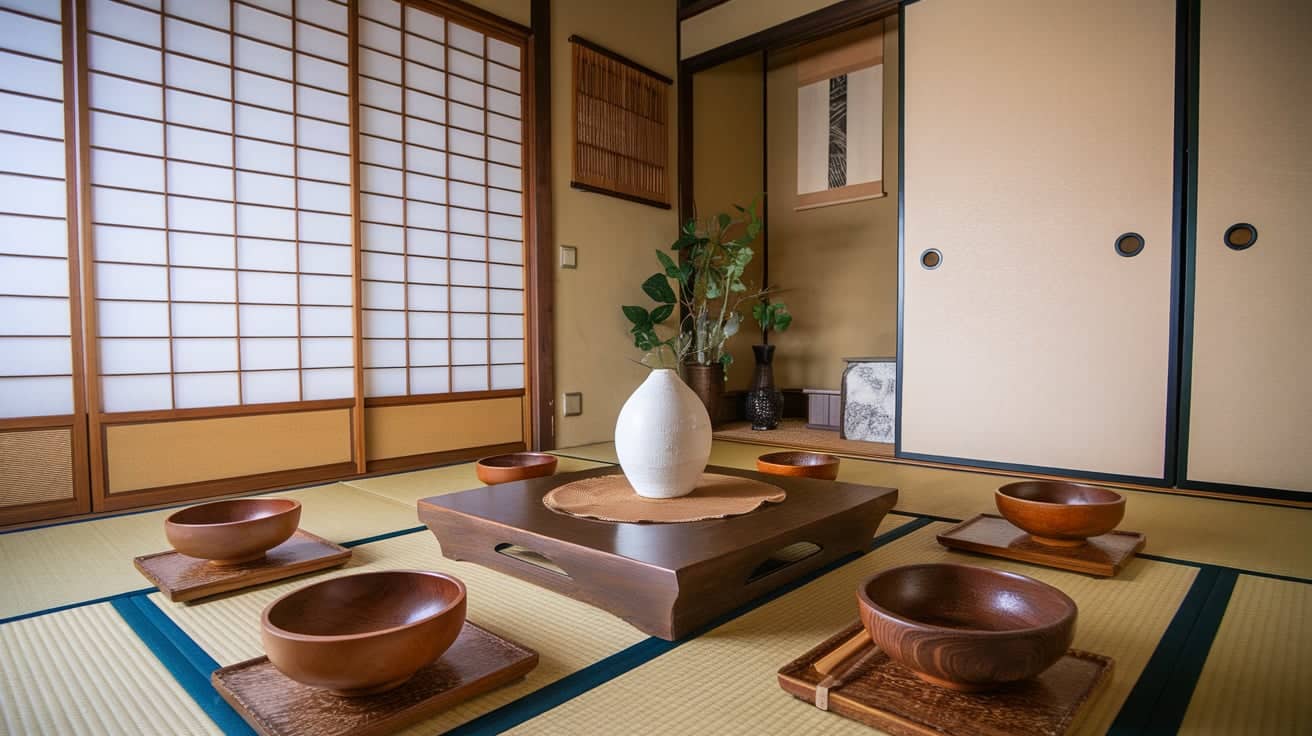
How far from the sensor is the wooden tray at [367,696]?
3.42ft

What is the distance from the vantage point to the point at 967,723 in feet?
3.30

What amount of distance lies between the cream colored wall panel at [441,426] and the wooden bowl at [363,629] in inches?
92.8

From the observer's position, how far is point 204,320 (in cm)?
290

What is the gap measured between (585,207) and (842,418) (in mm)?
2114

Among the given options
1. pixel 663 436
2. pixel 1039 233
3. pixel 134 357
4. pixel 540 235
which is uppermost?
pixel 540 235

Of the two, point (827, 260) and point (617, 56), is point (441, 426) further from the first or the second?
point (827, 260)

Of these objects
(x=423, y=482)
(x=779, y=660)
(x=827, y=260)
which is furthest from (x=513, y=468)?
(x=827, y=260)

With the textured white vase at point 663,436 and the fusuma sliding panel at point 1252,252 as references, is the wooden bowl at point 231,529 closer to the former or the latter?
the textured white vase at point 663,436

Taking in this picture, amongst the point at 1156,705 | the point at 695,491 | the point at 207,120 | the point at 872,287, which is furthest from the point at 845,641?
the point at 872,287

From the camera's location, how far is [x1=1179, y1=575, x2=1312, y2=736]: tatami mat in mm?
1108

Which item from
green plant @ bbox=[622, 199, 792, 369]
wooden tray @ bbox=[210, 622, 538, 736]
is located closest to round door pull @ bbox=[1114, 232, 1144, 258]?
green plant @ bbox=[622, 199, 792, 369]

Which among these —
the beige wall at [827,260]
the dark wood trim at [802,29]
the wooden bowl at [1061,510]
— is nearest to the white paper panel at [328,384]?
the wooden bowl at [1061,510]

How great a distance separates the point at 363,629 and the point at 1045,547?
1.75 metres

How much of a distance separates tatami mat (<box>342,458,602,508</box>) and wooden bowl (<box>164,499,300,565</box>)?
81 cm
